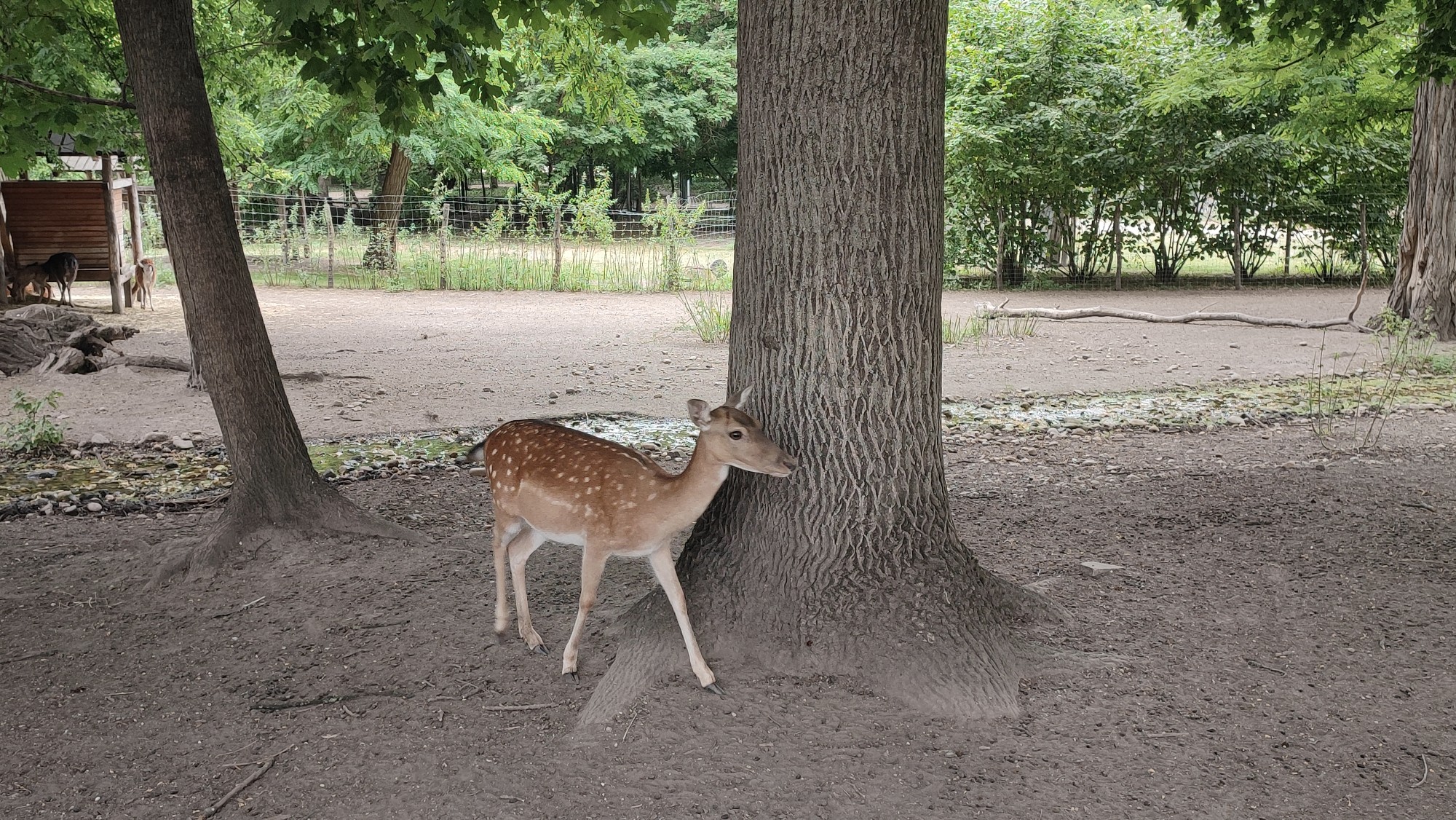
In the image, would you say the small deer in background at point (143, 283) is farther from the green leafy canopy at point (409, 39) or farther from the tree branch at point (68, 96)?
the green leafy canopy at point (409, 39)

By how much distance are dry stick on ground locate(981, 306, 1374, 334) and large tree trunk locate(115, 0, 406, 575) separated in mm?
10220

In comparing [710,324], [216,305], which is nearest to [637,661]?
[216,305]

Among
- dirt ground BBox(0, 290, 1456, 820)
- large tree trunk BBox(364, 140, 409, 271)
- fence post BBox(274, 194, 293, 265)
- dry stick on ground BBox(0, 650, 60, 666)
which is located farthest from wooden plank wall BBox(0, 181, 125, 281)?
dry stick on ground BBox(0, 650, 60, 666)

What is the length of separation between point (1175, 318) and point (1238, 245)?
6.35 m

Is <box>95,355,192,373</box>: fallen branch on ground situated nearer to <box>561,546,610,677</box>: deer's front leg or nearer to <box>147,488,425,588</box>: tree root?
<box>147,488,425,588</box>: tree root

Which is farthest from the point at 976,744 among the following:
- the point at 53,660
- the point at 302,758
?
the point at 53,660

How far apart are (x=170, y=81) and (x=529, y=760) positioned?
3.48 metres

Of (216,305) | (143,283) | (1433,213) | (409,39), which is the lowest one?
(143,283)

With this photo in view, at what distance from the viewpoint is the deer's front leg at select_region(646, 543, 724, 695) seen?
11.5ft

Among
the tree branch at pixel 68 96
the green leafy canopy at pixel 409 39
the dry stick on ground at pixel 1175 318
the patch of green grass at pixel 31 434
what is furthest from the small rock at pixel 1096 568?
the dry stick on ground at pixel 1175 318

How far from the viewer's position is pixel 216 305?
5.08 metres

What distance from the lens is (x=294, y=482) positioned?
17.2 feet

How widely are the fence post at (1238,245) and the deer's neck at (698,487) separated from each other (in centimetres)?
1845

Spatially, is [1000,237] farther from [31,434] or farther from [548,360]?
[31,434]
